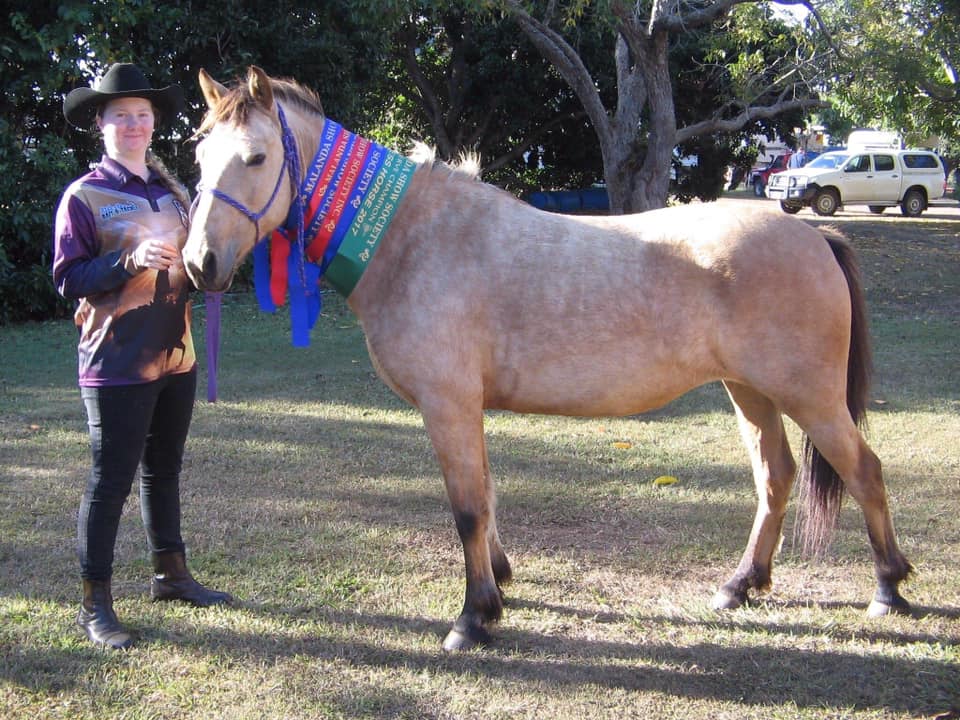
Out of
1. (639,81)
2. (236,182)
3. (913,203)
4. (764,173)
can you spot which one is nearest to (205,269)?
(236,182)

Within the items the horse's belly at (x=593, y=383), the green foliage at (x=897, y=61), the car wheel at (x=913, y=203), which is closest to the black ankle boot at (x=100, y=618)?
the horse's belly at (x=593, y=383)

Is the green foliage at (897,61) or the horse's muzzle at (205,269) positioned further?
the green foliage at (897,61)

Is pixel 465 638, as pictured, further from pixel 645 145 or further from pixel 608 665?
pixel 645 145

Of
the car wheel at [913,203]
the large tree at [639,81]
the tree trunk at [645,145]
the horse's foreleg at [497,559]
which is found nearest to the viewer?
the horse's foreleg at [497,559]

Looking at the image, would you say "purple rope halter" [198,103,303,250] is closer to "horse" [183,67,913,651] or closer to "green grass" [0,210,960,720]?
"horse" [183,67,913,651]

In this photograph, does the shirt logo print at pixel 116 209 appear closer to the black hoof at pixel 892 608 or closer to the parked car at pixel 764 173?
the black hoof at pixel 892 608

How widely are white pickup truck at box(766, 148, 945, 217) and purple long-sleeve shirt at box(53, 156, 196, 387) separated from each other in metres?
23.9

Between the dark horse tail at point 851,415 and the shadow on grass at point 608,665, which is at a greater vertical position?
the dark horse tail at point 851,415

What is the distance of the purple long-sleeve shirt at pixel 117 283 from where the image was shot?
335cm

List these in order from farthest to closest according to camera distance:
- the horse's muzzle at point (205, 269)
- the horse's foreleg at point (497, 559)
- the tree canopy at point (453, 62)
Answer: the tree canopy at point (453, 62) → the horse's foreleg at point (497, 559) → the horse's muzzle at point (205, 269)

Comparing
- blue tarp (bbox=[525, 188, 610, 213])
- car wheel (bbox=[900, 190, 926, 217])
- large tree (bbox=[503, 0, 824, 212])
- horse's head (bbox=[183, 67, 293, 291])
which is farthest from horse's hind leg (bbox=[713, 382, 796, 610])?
car wheel (bbox=[900, 190, 926, 217])

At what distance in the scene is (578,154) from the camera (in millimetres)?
20547

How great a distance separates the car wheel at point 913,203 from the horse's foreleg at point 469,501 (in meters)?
25.0

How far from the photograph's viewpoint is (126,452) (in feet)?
11.4
